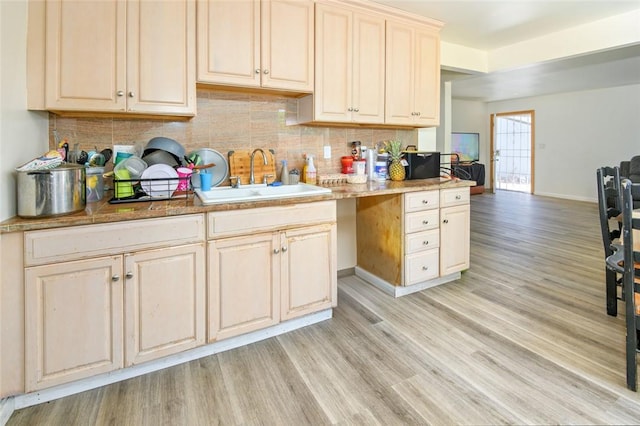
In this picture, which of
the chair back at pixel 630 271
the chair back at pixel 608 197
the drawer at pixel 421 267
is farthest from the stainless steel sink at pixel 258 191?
the chair back at pixel 608 197

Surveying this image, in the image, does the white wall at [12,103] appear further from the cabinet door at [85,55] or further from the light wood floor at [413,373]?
the light wood floor at [413,373]

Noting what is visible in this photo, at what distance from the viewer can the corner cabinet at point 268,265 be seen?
1900 mm

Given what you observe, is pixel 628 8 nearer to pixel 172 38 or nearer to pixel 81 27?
pixel 172 38

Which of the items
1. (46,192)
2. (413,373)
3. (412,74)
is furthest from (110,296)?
(412,74)

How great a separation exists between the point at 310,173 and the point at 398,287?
1128 mm

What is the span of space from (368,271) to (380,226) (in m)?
0.45

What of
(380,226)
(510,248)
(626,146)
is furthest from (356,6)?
(626,146)

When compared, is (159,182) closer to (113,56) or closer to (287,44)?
(113,56)

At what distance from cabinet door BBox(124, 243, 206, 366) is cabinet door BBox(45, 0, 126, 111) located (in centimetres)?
87

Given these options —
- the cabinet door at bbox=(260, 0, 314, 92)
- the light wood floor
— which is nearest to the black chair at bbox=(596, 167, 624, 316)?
the light wood floor

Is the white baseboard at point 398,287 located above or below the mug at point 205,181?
below

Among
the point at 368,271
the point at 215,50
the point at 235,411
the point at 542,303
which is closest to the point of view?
the point at 235,411

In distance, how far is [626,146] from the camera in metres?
6.90

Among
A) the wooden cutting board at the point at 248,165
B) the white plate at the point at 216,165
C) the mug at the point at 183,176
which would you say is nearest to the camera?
the mug at the point at 183,176
